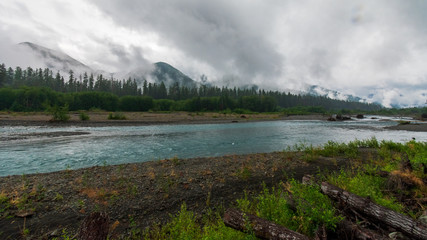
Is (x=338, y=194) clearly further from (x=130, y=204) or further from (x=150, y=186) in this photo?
(x=150, y=186)

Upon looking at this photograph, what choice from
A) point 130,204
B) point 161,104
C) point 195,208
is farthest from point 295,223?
point 161,104

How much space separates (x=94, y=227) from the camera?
3.22 meters

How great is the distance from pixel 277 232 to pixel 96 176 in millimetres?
9636

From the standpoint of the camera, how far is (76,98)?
303 ft

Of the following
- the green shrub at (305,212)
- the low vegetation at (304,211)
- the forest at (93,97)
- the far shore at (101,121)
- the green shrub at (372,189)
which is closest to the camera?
the green shrub at (305,212)

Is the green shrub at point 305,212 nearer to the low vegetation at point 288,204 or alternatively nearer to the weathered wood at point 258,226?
the low vegetation at point 288,204

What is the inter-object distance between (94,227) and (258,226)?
293cm

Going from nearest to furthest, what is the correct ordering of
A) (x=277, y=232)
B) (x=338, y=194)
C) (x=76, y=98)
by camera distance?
(x=277, y=232) → (x=338, y=194) → (x=76, y=98)

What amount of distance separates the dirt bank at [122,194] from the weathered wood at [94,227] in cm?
213

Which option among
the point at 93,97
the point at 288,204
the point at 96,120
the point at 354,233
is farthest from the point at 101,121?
the point at 93,97

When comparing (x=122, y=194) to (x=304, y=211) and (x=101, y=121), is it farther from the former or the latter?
(x=101, y=121)

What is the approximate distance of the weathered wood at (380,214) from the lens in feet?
10.8

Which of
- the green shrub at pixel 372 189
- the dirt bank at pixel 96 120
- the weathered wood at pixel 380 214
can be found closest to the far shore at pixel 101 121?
the dirt bank at pixel 96 120

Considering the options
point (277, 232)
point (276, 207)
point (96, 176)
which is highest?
point (277, 232)
